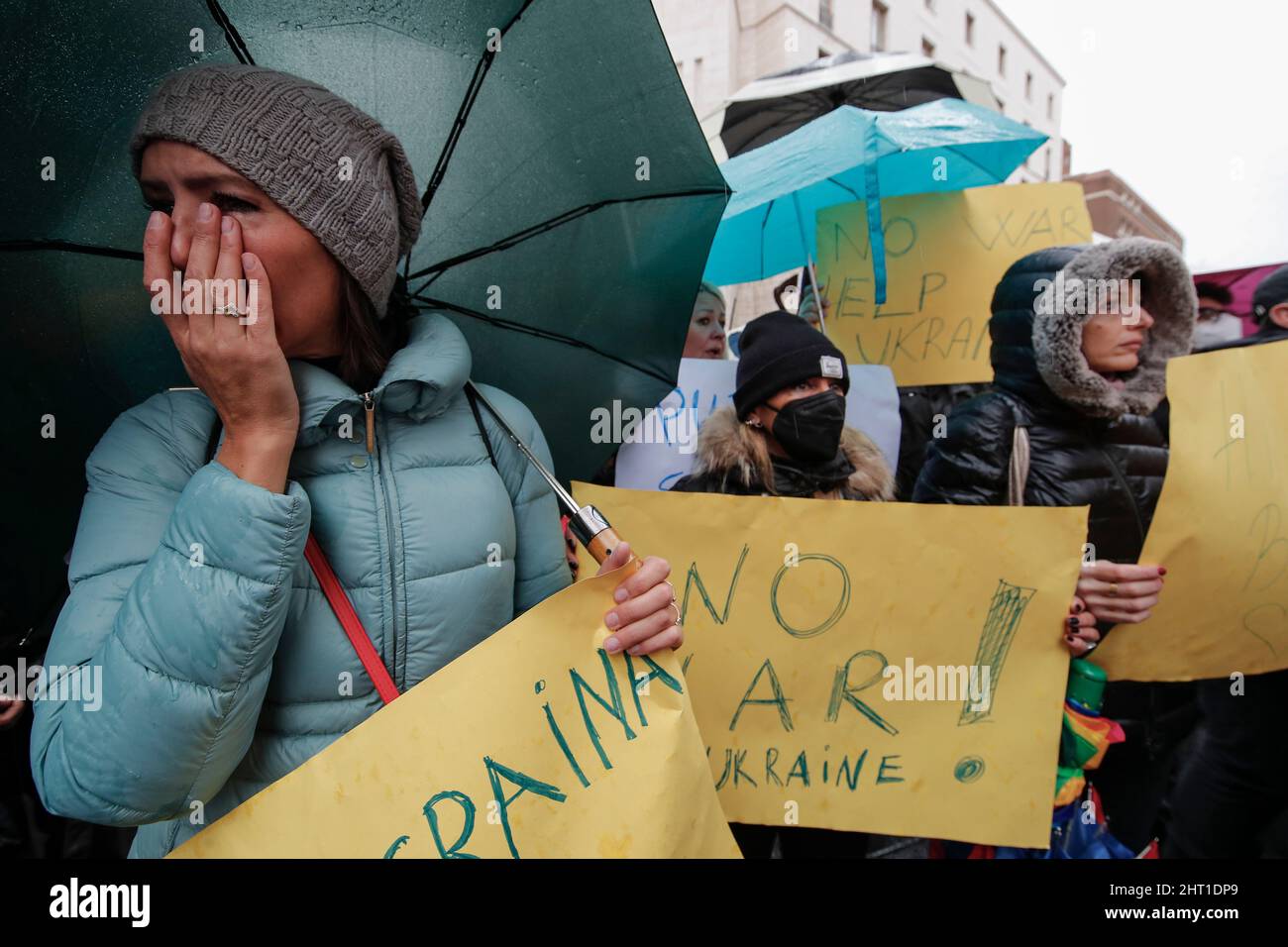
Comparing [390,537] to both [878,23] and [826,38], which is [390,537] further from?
[878,23]

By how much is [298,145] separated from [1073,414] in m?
1.89

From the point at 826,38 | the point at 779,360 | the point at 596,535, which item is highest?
the point at 826,38

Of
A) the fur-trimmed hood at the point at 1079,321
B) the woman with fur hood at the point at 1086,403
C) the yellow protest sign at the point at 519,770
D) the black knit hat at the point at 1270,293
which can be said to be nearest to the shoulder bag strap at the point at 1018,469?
the woman with fur hood at the point at 1086,403

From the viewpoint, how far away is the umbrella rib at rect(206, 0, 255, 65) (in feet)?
3.89

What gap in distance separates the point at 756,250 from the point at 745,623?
216 cm

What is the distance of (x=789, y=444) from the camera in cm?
204

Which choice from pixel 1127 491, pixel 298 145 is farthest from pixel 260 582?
pixel 1127 491

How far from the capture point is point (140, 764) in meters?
0.86

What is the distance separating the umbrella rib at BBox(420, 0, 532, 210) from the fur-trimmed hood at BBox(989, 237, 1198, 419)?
1.43m

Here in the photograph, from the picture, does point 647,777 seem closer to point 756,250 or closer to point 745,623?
point 745,623

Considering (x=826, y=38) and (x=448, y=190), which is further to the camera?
(x=826, y=38)

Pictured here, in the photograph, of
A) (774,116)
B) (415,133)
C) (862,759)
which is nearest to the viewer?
(415,133)

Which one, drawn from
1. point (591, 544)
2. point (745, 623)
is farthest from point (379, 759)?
point (745, 623)

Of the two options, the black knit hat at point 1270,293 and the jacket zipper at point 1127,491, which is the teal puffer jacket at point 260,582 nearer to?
the jacket zipper at point 1127,491
